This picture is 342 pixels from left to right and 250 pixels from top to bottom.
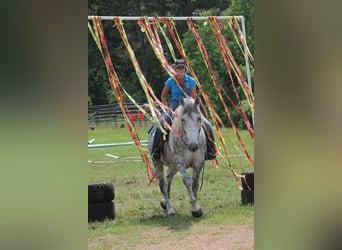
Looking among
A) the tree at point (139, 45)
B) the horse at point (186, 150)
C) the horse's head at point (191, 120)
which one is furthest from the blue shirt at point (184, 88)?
the tree at point (139, 45)

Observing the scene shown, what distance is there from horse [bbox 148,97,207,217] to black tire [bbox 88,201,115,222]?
2.09 feet

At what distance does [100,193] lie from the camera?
216 inches

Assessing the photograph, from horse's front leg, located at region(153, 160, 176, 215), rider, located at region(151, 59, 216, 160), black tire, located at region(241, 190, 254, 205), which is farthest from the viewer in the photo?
black tire, located at region(241, 190, 254, 205)

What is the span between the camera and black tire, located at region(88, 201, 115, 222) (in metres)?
5.58

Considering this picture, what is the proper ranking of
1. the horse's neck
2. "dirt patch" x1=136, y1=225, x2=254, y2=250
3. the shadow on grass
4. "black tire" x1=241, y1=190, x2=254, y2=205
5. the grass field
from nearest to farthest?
"dirt patch" x1=136, y1=225, x2=254, y2=250, the grass field, the shadow on grass, the horse's neck, "black tire" x1=241, y1=190, x2=254, y2=205

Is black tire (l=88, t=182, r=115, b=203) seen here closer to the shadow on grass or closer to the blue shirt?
the shadow on grass

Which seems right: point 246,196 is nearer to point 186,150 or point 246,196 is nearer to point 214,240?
point 186,150

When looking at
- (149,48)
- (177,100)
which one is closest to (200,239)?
(177,100)

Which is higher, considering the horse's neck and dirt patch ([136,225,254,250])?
the horse's neck

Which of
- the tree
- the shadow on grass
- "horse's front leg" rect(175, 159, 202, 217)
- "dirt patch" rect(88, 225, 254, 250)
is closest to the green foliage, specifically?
the tree
